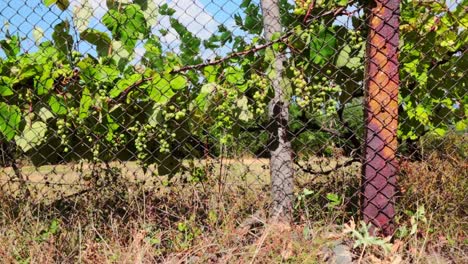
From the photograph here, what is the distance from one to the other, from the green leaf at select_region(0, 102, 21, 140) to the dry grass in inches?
13.8

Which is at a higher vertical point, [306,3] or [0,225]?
[306,3]

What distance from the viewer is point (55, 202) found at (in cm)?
321

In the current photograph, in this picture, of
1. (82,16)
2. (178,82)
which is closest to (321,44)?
(178,82)

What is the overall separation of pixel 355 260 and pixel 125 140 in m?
1.44

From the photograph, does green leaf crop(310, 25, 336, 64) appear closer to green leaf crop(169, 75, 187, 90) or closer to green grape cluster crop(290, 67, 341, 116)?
green grape cluster crop(290, 67, 341, 116)

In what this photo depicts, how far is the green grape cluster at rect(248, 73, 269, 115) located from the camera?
2863 millimetres

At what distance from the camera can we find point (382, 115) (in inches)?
103

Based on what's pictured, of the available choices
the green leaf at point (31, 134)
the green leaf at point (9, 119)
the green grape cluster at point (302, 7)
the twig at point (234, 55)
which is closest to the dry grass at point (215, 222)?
the green leaf at point (31, 134)

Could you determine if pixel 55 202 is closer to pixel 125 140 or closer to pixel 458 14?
pixel 125 140

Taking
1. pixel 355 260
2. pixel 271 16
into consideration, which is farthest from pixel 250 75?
pixel 355 260

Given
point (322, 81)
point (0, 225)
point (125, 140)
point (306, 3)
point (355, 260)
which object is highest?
point (306, 3)

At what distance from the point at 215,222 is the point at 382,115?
1.00m

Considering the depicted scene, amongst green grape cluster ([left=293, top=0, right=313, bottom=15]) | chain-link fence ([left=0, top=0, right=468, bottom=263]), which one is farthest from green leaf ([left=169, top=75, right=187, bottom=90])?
green grape cluster ([left=293, top=0, right=313, bottom=15])

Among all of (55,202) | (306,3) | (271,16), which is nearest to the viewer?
(306,3)
